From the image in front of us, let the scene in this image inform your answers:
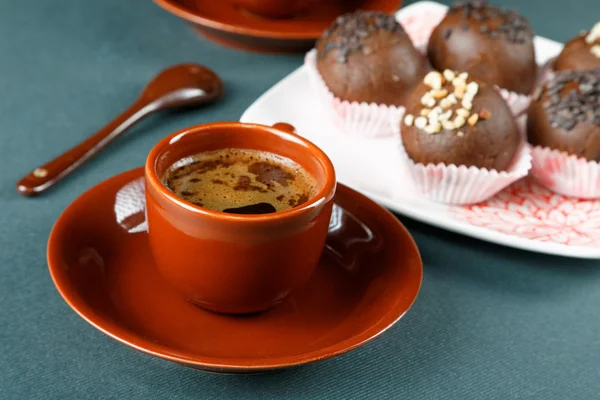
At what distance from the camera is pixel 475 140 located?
1154mm

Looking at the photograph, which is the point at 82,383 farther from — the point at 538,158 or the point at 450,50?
the point at 450,50

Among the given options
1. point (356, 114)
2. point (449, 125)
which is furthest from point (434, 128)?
point (356, 114)

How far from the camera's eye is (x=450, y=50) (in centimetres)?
140

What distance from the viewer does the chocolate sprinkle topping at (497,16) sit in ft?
4.52

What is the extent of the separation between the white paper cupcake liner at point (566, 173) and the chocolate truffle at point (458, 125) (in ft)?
0.23

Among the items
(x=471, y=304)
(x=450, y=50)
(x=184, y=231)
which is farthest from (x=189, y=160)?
(x=450, y=50)

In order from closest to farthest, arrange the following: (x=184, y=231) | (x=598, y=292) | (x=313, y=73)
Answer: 1. (x=184, y=231)
2. (x=598, y=292)
3. (x=313, y=73)

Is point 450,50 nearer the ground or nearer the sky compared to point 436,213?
nearer the sky

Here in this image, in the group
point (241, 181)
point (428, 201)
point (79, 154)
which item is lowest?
point (428, 201)

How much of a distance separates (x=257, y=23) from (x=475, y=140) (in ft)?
2.06

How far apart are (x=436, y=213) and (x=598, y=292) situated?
0.82 feet

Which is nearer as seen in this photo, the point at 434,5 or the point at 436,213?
the point at 436,213

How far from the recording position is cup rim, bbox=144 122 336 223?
2.44 feet

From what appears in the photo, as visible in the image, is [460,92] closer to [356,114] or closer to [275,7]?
[356,114]
